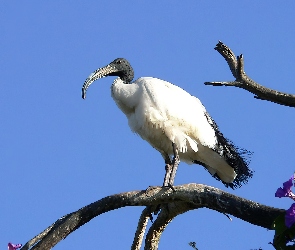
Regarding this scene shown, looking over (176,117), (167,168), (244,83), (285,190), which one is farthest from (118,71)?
(285,190)

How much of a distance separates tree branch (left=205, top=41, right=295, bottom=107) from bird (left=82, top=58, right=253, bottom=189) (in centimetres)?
244

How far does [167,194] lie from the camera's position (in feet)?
15.0

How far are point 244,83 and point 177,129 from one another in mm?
2847

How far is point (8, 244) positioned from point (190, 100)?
3510 mm

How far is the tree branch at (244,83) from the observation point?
4020mm

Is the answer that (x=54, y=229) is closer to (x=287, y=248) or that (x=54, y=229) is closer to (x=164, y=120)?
(x=287, y=248)

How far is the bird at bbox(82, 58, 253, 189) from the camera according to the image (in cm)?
708

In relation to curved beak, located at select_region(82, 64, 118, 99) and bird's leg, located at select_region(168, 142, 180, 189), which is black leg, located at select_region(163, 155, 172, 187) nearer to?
bird's leg, located at select_region(168, 142, 180, 189)

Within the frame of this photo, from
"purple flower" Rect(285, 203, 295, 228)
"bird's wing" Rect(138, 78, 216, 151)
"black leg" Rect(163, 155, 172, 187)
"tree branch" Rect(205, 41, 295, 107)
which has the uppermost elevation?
"bird's wing" Rect(138, 78, 216, 151)

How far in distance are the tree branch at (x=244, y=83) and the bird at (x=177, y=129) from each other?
2.44 m

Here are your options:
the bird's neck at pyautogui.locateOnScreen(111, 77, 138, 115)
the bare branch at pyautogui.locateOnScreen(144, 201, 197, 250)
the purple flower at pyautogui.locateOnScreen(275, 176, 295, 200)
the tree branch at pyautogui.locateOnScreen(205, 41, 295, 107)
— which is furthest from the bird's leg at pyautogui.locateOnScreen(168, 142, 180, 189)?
the purple flower at pyautogui.locateOnScreen(275, 176, 295, 200)

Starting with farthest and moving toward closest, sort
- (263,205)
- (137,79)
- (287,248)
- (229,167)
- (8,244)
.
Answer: (137,79), (229,167), (8,244), (263,205), (287,248)

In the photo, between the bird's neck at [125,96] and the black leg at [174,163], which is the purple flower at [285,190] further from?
the bird's neck at [125,96]

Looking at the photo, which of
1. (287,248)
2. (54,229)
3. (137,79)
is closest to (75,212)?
(54,229)
